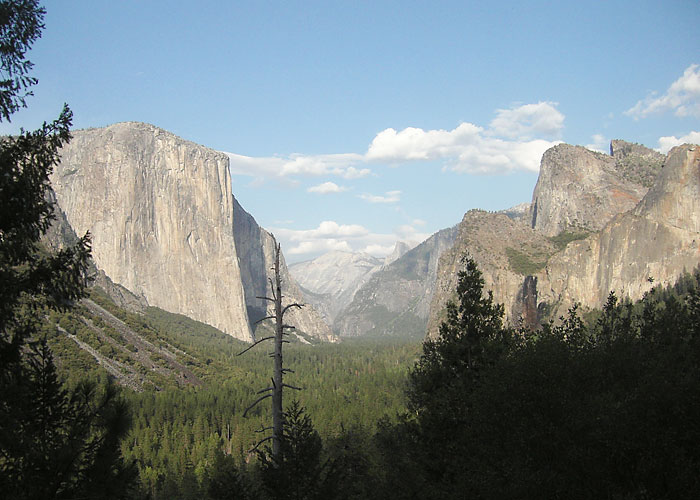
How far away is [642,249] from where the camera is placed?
117 metres

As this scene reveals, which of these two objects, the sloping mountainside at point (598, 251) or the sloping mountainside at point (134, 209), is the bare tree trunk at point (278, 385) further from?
the sloping mountainside at point (134, 209)

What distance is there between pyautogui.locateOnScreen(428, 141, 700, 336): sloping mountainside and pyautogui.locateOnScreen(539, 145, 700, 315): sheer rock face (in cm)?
18

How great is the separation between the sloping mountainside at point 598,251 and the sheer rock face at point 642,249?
0.18 meters

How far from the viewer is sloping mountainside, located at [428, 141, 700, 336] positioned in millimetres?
112688

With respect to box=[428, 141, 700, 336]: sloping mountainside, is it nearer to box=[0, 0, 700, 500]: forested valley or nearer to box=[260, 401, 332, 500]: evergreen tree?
box=[0, 0, 700, 500]: forested valley

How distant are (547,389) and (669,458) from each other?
3.94 metres

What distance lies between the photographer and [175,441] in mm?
64625

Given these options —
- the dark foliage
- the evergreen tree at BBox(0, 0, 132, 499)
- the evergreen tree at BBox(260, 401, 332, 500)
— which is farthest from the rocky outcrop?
the evergreen tree at BBox(0, 0, 132, 499)

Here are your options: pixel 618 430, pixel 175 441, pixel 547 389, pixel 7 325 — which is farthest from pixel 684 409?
pixel 175 441

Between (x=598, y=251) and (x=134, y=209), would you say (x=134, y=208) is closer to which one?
(x=134, y=209)

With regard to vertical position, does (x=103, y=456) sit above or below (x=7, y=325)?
below

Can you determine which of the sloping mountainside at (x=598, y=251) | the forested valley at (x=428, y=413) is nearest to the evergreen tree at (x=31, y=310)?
the forested valley at (x=428, y=413)

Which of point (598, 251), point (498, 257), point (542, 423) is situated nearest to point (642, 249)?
point (598, 251)

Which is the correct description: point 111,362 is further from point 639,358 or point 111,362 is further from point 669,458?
point 669,458
